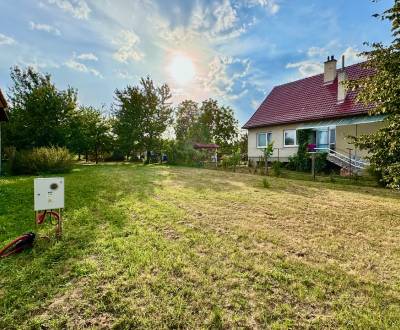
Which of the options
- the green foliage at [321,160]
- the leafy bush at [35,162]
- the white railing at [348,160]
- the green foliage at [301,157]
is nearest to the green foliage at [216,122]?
the green foliage at [301,157]

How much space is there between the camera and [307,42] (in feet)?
56.4

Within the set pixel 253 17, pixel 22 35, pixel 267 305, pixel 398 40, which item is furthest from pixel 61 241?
pixel 253 17

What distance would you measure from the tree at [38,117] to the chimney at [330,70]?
848 inches

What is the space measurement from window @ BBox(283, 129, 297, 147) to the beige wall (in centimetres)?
29

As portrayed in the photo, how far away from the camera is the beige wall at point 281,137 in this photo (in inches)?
660

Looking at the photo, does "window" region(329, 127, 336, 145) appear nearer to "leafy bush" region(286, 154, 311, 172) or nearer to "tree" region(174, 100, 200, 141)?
"leafy bush" region(286, 154, 311, 172)

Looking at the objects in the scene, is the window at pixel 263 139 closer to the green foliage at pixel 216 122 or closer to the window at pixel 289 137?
the window at pixel 289 137

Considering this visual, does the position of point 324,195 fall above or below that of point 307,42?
below

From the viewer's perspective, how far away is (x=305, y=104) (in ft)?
68.9

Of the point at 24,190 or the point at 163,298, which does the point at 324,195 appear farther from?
the point at 24,190

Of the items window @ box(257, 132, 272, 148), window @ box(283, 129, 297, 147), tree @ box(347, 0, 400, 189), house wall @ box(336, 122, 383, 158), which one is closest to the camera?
tree @ box(347, 0, 400, 189)

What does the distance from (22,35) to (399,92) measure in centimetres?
1611

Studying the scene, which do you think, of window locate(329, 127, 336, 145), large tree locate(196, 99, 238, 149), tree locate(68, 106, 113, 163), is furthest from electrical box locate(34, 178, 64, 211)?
large tree locate(196, 99, 238, 149)

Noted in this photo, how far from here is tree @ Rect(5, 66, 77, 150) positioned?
17.8 meters
